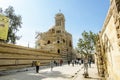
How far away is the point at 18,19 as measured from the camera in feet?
94.8

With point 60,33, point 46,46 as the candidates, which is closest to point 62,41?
point 60,33

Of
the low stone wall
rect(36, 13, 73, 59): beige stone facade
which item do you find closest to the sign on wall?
the low stone wall

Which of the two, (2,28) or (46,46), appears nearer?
(2,28)

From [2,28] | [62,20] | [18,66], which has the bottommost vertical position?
[18,66]

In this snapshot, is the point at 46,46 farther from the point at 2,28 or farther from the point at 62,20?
the point at 2,28

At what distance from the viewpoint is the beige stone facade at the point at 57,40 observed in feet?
147

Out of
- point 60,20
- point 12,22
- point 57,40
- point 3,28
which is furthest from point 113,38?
point 60,20

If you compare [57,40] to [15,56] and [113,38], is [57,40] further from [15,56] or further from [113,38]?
[113,38]

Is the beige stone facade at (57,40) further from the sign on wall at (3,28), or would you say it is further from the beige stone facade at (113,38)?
the beige stone facade at (113,38)

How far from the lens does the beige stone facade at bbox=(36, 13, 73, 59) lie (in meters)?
44.8

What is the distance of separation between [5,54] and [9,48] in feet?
3.69

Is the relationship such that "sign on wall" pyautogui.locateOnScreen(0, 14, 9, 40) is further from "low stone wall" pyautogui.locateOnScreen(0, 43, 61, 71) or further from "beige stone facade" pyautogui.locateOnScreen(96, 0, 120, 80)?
"beige stone facade" pyautogui.locateOnScreen(96, 0, 120, 80)

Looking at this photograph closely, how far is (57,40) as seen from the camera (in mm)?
46469

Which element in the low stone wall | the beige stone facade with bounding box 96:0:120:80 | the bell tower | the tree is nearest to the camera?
the beige stone facade with bounding box 96:0:120:80
